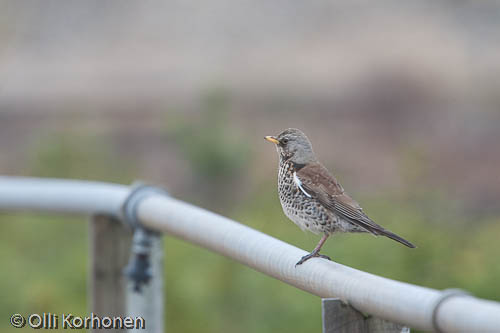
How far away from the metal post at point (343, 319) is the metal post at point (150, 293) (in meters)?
1.26

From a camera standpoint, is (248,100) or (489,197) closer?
(489,197)

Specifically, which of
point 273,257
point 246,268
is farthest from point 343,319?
point 246,268

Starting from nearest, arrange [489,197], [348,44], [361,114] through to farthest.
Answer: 1. [489,197]
2. [361,114]
3. [348,44]

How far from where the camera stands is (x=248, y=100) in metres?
15.3

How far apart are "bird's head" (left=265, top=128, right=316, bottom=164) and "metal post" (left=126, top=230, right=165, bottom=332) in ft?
1.85

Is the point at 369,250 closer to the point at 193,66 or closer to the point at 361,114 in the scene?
the point at 361,114

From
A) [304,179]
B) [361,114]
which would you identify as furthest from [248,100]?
[304,179]

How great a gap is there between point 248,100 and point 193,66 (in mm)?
3568

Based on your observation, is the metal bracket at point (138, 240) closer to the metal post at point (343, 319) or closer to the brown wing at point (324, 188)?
the brown wing at point (324, 188)

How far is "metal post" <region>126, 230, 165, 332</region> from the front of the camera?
3150mm

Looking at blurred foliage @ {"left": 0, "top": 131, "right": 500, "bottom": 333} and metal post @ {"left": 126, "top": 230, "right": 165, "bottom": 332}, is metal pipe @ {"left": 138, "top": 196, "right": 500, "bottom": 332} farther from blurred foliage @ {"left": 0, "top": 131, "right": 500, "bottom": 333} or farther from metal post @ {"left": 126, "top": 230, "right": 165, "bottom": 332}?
blurred foliage @ {"left": 0, "top": 131, "right": 500, "bottom": 333}

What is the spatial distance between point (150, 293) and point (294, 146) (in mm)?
741

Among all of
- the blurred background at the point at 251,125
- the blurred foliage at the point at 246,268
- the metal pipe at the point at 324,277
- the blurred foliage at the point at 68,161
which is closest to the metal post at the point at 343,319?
the metal pipe at the point at 324,277

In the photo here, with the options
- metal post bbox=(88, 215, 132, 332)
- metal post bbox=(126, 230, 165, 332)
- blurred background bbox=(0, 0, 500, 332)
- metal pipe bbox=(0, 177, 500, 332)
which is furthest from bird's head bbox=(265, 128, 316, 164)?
blurred background bbox=(0, 0, 500, 332)
